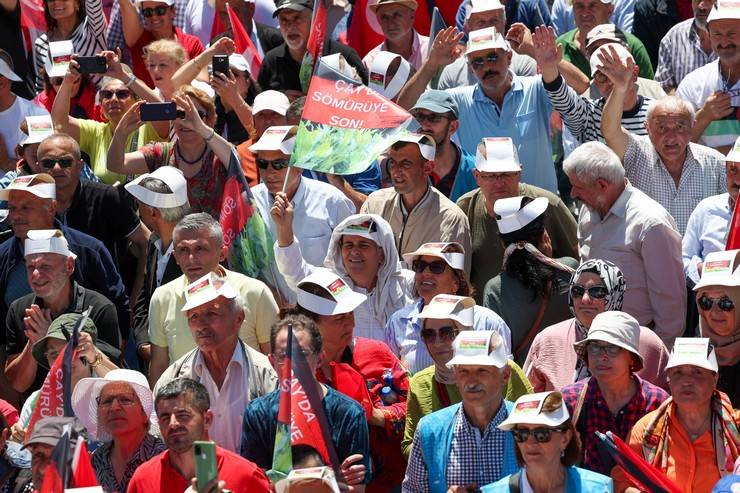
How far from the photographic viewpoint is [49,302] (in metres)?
9.89

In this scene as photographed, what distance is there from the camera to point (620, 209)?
964 centimetres

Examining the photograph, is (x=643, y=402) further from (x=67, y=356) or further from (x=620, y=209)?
(x=67, y=356)

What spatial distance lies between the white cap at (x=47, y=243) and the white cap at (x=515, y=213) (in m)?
2.45

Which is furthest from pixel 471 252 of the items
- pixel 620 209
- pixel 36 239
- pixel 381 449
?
pixel 36 239

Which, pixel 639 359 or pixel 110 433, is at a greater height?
pixel 639 359

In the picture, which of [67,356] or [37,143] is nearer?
[67,356]

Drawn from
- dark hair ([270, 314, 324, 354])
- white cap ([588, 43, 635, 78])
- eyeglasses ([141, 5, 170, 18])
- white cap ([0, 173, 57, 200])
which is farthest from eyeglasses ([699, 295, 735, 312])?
eyeglasses ([141, 5, 170, 18])

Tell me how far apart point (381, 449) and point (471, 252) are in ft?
5.52

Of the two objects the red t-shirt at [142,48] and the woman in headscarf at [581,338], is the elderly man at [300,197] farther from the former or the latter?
the red t-shirt at [142,48]

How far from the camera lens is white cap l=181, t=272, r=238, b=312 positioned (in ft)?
29.4

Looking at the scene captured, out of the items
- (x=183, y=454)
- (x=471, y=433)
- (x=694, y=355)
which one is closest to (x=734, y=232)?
(x=694, y=355)

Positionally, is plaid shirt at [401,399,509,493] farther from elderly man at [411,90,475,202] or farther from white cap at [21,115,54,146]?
white cap at [21,115,54,146]

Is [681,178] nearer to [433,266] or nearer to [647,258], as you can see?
[647,258]

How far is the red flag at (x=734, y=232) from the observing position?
945 cm
